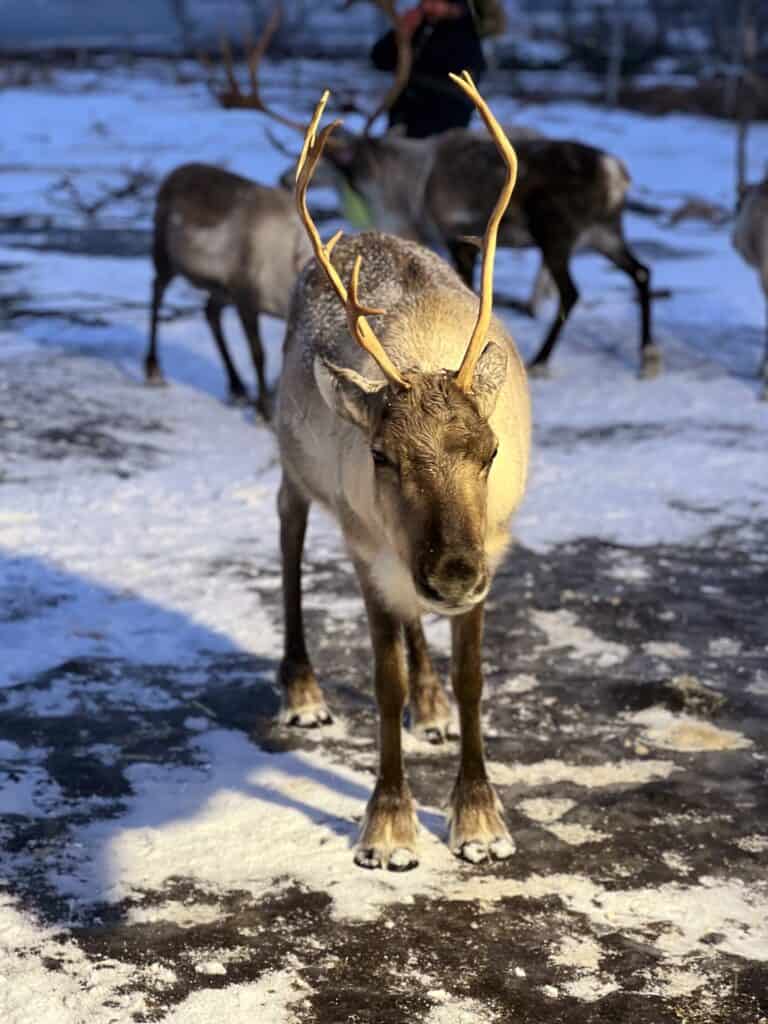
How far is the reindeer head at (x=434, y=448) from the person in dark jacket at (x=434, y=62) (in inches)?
220

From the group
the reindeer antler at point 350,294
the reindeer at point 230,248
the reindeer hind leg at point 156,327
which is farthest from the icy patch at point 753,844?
the reindeer hind leg at point 156,327

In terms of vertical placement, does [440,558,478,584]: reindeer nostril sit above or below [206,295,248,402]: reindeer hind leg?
above

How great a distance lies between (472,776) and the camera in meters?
3.39

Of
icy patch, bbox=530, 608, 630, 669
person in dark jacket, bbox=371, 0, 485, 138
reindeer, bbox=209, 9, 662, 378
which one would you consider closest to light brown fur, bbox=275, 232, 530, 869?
icy patch, bbox=530, 608, 630, 669

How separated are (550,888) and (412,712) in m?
0.91

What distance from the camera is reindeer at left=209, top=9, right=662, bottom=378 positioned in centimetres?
817

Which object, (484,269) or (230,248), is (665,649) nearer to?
(484,269)

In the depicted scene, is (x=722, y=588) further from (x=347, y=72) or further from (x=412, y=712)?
(x=347, y=72)

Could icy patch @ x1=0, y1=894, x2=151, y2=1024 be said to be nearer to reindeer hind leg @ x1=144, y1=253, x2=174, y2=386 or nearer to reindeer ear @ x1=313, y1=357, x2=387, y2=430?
reindeer ear @ x1=313, y1=357, x2=387, y2=430

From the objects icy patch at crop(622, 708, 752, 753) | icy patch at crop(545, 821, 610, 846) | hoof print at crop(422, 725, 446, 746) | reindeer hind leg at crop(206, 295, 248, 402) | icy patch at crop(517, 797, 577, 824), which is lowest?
reindeer hind leg at crop(206, 295, 248, 402)

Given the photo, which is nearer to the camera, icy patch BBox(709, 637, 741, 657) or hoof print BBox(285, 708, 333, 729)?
hoof print BBox(285, 708, 333, 729)

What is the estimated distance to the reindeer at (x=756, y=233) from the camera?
7.80 meters

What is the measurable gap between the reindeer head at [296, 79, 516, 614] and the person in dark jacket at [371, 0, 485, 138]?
560cm

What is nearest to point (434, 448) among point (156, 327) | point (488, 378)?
point (488, 378)
